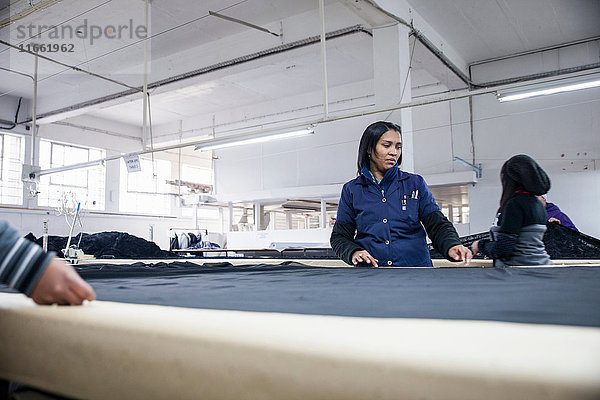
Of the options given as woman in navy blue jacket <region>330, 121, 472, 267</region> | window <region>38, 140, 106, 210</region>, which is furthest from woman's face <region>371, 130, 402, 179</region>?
window <region>38, 140, 106, 210</region>

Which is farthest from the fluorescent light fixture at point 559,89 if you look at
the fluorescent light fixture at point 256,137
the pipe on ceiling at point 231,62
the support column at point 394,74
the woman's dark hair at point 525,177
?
the woman's dark hair at point 525,177

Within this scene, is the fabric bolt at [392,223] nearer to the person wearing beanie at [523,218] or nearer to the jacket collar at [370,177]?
the jacket collar at [370,177]

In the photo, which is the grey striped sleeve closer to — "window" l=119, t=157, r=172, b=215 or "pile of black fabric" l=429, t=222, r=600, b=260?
"pile of black fabric" l=429, t=222, r=600, b=260

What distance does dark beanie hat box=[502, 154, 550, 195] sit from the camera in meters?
1.84

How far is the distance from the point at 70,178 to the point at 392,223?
9.53 meters

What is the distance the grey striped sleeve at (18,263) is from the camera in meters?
0.55

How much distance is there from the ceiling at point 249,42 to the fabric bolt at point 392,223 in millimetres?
3418

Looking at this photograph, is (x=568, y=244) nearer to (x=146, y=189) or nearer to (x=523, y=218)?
(x=523, y=218)

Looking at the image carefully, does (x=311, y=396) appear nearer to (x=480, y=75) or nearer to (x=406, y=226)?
(x=406, y=226)

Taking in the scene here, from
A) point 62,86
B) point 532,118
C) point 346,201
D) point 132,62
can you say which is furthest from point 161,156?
point 346,201

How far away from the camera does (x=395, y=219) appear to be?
70.6 inches

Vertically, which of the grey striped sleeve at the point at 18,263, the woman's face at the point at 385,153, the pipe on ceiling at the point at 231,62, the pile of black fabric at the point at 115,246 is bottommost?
the pile of black fabric at the point at 115,246

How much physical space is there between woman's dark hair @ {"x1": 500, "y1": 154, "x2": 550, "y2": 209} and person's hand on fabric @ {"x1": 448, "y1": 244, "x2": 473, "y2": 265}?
1.39 feet

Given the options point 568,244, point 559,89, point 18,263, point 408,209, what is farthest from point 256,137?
point 18,263
